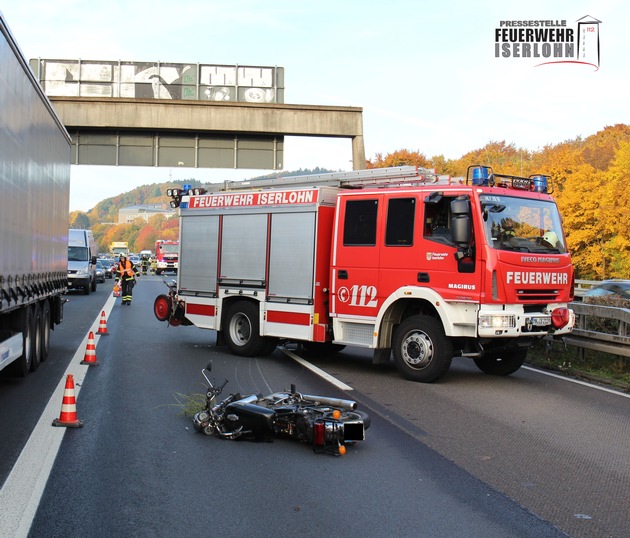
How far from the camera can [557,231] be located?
37.8 ft

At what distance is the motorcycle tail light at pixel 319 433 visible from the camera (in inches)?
273

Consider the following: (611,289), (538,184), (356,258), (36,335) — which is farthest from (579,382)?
(611,289)

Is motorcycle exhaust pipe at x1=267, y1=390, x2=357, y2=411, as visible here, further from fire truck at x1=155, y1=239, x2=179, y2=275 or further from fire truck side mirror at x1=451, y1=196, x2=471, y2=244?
fire truck at x1=155, y1=239, x2=179, y2=275

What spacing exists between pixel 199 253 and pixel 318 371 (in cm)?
411

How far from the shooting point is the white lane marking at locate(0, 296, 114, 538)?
4996 mm

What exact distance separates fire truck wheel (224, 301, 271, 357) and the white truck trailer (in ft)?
10.00

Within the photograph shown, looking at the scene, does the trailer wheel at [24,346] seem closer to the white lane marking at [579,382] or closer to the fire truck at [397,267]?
the fire truck at [397,267]

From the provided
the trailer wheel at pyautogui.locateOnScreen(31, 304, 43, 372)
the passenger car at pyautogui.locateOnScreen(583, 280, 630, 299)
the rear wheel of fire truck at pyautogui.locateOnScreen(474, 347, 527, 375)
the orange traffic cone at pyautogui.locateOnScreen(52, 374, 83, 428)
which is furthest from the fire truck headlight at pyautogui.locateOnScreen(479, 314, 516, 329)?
the passenger car at pyautogui.locateOnScreen(583, 280, 630, 299)

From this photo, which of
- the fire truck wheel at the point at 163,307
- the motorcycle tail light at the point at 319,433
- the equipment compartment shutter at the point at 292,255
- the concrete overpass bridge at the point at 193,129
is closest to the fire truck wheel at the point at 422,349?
the equipment compartment shutter at the point at 292,255

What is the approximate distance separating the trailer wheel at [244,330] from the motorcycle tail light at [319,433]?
658cm

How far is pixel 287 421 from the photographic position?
24.1 feet

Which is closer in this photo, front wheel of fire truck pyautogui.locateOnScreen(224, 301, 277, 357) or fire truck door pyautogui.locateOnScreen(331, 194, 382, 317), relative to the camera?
fire truck door pyautogui.locateOnScreen(331, 194, 382, 317)

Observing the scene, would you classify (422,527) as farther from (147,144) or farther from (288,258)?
(147,144)

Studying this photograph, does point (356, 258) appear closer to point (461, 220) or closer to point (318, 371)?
point (318, 371)
